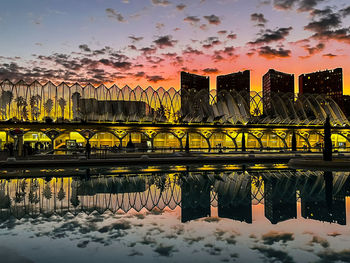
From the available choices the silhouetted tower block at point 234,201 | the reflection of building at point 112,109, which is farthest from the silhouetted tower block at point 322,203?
the reflection of building at point 112,109

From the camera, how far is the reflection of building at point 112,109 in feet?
226

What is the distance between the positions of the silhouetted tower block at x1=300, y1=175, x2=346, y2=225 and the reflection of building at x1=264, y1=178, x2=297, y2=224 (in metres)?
0.41

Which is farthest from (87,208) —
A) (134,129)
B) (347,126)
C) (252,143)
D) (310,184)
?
(347,126)

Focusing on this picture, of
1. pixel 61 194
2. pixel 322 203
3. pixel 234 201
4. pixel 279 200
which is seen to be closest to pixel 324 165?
pixel 322 203

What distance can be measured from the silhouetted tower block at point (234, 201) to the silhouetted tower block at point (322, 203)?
1999 mm

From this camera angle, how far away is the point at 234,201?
1347cm

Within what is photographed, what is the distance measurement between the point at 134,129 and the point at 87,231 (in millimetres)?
55921

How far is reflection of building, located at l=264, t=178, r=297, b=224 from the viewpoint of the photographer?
11.0 metres

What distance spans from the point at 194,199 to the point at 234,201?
1.65m

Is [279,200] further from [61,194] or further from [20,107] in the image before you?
[20,107]

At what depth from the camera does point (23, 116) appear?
66875 mm

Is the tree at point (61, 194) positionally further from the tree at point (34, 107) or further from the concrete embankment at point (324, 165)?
the tree at point (34, 107)

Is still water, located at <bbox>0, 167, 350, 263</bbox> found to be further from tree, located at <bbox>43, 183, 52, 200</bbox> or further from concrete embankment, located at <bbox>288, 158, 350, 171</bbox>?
concrete embankment, located at <bbox>288, 158, 350, 171</bbox>

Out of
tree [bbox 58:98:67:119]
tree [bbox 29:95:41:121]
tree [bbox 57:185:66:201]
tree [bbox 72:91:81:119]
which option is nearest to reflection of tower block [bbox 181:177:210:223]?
tree [bbox 57:185:66:201]
